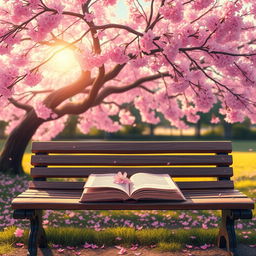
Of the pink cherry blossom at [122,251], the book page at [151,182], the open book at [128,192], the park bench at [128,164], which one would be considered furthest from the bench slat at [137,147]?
the pink cherry blossom at [122,251]

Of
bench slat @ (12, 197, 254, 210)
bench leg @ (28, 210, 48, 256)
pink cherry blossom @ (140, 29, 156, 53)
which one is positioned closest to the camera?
bench slat @ (12, 197, 254, 210)

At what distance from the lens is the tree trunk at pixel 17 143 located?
1128 centimetres

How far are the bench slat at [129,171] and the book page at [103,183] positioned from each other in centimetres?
24

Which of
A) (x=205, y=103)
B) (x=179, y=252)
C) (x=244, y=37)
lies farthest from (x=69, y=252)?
(x=244, y=37)

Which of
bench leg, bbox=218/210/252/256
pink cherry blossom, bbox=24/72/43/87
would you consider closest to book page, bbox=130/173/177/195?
bench leg, bbox=218/210/252/256

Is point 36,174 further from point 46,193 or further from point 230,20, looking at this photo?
point 230,20

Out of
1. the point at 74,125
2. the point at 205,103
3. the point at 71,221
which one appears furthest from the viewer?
the point at 74,125

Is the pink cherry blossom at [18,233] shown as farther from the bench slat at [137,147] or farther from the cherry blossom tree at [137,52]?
the cherry blossom tree at [137,52]

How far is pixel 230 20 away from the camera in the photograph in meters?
6.88

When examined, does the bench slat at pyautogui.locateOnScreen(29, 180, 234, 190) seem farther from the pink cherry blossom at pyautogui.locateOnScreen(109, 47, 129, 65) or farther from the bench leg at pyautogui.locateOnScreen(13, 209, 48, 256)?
the pink cherry blossom at pyautogui.locateOnScreen(109, 47, 129, 65)

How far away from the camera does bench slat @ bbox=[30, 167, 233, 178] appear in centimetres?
480

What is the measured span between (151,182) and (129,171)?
0.76 metres

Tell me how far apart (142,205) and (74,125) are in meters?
41.1

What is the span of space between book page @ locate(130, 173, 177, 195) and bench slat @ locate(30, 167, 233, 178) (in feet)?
0.72
